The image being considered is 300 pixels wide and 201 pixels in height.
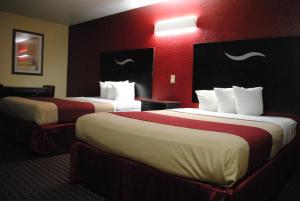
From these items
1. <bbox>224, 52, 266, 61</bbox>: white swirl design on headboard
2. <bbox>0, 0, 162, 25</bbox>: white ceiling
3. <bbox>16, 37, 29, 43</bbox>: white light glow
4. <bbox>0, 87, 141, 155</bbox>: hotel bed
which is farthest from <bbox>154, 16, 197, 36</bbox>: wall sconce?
<bbox>16, 37, 29, 43</bbox>: white light glow

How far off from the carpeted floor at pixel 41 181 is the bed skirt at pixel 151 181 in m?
0.11

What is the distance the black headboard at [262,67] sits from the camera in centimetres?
297

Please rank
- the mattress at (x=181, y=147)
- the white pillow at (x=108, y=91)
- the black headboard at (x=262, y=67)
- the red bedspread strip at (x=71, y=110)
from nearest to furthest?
the mattress at (x=181, y=147), the black headboard at (x=262, y=67), the red bedspread strip at (x=71, y=110), the white pillow at (x=108, y=91)

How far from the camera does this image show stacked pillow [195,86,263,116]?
306 centimetres

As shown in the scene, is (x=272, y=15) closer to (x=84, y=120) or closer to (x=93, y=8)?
(x=84, y=120)

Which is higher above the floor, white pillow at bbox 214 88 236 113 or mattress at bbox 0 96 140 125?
white pillow at bbox 214 88 236 113

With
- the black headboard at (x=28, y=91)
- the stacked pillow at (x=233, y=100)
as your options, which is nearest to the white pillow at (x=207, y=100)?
the stacked pillow at (x=233, y=100)

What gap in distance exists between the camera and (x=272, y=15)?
3.14 m

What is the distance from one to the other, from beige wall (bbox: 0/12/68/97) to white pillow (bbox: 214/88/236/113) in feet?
15.6

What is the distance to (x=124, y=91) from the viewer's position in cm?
455

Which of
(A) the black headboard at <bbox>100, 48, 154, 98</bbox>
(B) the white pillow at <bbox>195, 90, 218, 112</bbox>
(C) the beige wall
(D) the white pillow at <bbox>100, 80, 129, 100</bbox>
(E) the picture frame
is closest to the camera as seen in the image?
(B) the white pillow at <bbox>195, 90, 218, 112</bbox>

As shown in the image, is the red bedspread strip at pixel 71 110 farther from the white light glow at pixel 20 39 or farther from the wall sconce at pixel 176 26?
the white light glow at pixel 20 39

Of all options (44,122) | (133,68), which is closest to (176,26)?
(133,68)

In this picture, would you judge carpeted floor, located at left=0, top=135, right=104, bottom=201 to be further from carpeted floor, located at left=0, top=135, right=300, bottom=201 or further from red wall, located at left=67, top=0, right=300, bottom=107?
red wall, located at left=67, top=0, right=300, bottom=107
